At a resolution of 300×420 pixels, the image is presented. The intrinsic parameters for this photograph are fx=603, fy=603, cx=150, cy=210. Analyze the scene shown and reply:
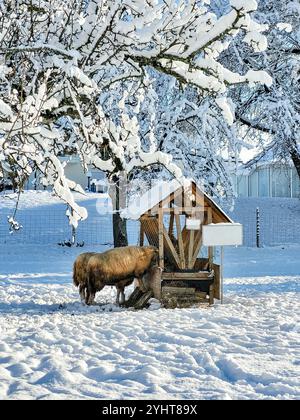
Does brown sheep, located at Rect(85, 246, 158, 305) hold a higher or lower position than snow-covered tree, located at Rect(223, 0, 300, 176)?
lower

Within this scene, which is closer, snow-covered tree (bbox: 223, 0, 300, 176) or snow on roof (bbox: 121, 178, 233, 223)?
snow on roof (bbox: 121, 178, 233, 223)

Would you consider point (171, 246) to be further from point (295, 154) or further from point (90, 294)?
point (295, 154)

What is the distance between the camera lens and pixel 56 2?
22.6ft

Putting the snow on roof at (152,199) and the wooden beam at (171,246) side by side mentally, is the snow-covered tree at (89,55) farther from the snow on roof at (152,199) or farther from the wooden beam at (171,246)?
the wooden beam at (171,246)

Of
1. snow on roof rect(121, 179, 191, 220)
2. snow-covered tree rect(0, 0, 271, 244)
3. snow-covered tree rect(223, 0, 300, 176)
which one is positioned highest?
snow-covered tree rect(223, 0, 300, 176)

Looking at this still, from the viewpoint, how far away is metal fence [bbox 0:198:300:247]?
22156 millimetres

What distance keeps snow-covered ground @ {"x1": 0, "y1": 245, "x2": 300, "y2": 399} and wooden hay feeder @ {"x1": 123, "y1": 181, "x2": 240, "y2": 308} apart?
0.46 meters

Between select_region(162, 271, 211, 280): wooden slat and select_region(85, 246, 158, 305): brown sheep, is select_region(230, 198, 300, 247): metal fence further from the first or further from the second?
select_region(85, 246, 158, 305): brown sheep

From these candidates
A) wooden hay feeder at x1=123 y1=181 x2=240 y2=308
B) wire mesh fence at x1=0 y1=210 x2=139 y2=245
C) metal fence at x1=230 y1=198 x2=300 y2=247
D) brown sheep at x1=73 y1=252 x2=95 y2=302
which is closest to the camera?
brown sheep at x1=73 y1=252 x2=95 y2=302

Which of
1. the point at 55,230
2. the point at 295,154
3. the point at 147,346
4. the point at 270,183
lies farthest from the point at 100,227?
the point at 147,346

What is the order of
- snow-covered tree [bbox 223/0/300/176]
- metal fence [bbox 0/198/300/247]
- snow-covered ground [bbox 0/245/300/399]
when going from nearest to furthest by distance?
snow-covered ground [bbox 0/245/300/399] → snow-covered tree [bbox 223/0/300/176] → metal fence [bbox 0/198/300/247]

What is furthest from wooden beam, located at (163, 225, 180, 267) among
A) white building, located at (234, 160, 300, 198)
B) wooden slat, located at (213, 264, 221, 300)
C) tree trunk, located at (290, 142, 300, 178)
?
white building, located at (234, 160, 300, 198)

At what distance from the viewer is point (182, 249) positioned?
10.9m

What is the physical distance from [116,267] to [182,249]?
4.73ft
